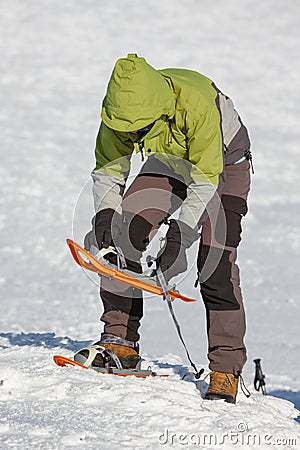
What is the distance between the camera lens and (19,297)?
7008 millimetres

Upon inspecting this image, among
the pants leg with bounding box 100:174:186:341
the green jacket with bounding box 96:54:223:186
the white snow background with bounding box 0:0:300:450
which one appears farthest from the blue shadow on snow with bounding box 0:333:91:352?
the green jacket with bounding box 96:54:223:186

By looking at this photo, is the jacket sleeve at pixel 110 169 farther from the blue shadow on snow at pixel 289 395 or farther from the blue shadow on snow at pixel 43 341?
the blue shadow on snow at pixel 289 395

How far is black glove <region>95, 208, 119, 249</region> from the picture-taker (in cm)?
402

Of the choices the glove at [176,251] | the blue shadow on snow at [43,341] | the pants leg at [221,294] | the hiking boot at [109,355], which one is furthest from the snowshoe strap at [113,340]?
the blue shadow on snow at [43,341]

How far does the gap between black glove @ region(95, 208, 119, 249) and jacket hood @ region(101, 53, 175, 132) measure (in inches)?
21.8

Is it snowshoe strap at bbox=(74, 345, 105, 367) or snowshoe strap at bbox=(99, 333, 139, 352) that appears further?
snowshoe strap at bbox=(99, 333, 139, 352)

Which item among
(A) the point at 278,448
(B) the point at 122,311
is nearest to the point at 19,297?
(B) the point at 122,311

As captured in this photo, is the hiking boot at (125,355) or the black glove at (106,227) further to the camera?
the hiking boot at (125,355)

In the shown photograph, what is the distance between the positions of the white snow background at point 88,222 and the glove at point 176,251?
1.79 feet

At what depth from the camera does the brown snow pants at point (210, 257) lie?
13.3 feet

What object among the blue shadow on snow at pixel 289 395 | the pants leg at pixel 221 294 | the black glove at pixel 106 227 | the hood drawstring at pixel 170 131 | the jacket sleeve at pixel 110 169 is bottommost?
the blue shadow on snow at pixel 289 395

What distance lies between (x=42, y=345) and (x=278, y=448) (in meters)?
2.32

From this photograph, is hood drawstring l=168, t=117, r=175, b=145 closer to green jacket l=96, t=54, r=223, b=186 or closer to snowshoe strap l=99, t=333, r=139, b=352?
green jacket l=96, t=54, r=223, b=186

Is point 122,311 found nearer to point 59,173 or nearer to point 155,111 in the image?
point 155,111
